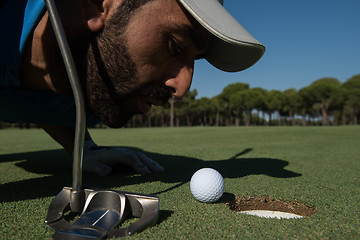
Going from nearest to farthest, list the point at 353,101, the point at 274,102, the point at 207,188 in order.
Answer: the point at 207,188 < the point at 353,101 < the point at 274,102

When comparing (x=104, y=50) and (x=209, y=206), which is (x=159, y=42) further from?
(x=209, y=206)

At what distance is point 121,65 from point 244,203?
1.35m

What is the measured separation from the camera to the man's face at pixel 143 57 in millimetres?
1473

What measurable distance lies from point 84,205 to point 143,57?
933mm

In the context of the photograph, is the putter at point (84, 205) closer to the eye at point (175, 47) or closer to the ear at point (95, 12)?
the ear at point (95, 12)

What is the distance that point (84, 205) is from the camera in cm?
140

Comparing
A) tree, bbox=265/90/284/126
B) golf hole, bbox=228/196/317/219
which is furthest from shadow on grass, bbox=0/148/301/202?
tree, bbox=265/90/284/126

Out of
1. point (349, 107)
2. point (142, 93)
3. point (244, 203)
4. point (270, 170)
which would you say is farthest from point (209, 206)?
point (349, 107)

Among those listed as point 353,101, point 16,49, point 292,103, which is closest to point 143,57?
point 16,49

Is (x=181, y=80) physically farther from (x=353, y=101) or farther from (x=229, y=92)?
(x=229, y=92)

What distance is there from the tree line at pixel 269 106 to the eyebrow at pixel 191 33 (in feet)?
135

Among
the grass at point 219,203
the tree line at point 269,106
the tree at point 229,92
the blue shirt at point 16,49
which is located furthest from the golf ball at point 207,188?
the tree at point 229,92

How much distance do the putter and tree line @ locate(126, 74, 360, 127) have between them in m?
42.8

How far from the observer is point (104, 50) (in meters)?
1.61
